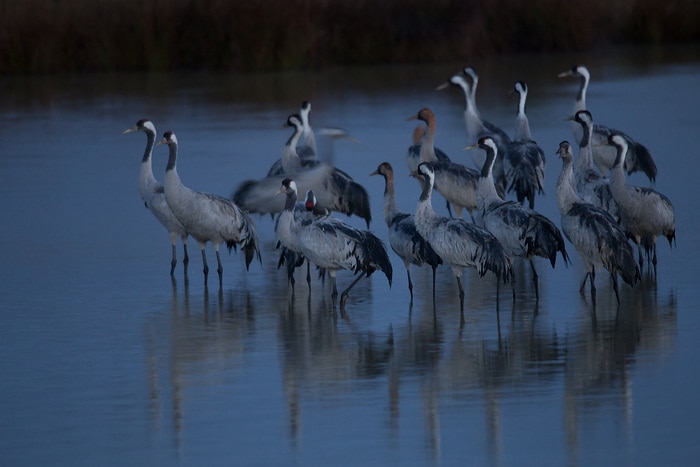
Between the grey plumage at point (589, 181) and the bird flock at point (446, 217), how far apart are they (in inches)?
0.4

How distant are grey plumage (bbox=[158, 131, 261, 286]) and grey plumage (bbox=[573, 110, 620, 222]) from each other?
2.87 metres

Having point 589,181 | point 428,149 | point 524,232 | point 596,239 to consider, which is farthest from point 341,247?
point 428,149

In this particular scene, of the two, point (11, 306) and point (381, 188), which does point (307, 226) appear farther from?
point (381, 188)

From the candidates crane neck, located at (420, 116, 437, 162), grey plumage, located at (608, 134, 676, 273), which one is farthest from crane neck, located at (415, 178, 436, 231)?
crane neck, located at (420, 116, 437, 162)

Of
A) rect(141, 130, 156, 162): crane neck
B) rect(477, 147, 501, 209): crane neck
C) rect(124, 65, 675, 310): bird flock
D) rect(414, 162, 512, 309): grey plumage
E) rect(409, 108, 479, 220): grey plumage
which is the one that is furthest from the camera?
rect(409, 108, 479, 220): grey plumage

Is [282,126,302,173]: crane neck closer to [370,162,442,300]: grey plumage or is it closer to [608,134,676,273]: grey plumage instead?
[370,162,442,300]: grey plumage

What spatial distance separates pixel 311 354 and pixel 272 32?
66.6ft

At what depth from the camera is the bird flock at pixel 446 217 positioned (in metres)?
10.5

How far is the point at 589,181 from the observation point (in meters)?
12.5

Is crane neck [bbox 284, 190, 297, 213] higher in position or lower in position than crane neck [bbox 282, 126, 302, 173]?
lower

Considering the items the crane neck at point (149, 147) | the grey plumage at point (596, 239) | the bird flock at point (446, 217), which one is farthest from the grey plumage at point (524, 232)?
the crane neck at point (149, 147)

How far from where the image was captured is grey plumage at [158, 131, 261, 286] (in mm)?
11914

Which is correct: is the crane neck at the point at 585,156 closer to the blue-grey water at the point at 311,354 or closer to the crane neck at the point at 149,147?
the blue-grey water at the point at 311,354

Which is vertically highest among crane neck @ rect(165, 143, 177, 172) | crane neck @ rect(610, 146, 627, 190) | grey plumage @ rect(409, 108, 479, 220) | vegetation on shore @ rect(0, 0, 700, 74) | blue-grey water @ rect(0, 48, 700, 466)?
vegetation on shore @ rect(0, 0, 700, 74)
